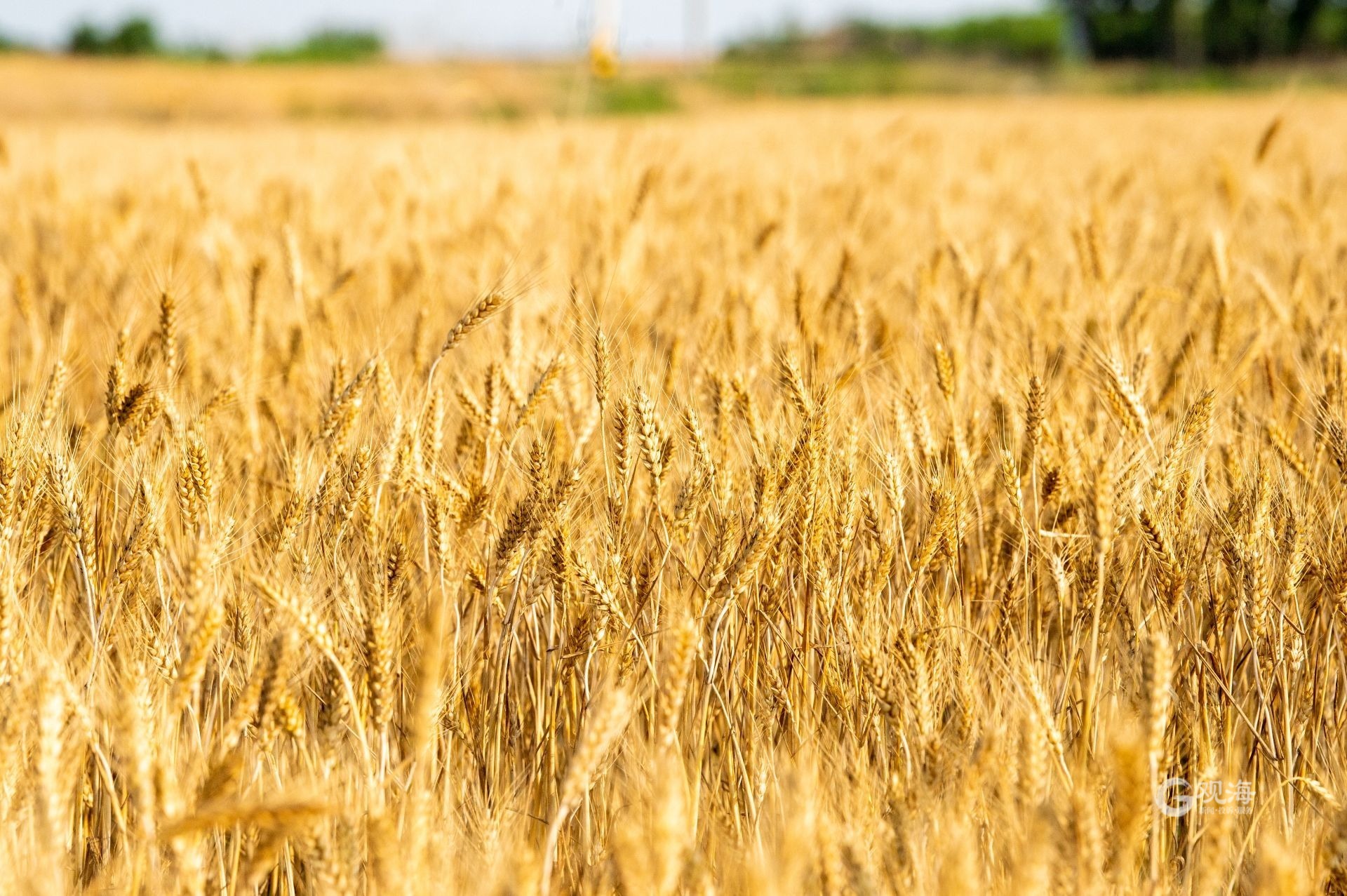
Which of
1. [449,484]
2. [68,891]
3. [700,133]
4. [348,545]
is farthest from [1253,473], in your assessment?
[700,133]

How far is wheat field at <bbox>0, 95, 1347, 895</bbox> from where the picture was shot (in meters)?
0.94

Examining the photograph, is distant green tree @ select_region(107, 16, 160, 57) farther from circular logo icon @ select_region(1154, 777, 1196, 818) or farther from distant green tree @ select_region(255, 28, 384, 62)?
circular logo icon @ select_region(1154, 777, 1196, 818)

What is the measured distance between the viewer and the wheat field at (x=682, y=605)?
3.07 ft

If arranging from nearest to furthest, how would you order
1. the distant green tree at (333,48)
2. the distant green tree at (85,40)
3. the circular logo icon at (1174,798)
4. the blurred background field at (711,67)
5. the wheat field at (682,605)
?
1. the wheat field at (682,605)
2. the circular logo icon at (1174,798)
3. the blurred background field at (711,67)
4. the distant green tree at (333,48)
5. the distant green tree at (85,40)

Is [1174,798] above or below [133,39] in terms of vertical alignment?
below

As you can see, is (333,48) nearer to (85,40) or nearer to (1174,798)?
(85,40)

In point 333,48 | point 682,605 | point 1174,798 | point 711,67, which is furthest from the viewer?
point 333,48

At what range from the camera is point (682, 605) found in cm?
114

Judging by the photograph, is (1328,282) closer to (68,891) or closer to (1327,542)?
(1327,542)

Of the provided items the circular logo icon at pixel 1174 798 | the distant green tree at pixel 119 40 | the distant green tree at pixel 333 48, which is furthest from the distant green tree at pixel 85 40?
the circular logo icon at pixel 1174 798

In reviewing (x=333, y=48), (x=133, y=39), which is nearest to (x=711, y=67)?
(x=333, y=48)

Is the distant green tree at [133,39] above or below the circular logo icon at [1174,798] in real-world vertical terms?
above

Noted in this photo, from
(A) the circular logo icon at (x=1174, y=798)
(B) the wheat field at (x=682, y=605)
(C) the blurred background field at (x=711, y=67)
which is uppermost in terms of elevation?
(C) the blurred background field at (x=711, y=67)

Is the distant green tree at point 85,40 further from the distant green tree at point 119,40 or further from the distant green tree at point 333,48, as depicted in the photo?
the distant green tree at point 333,48
